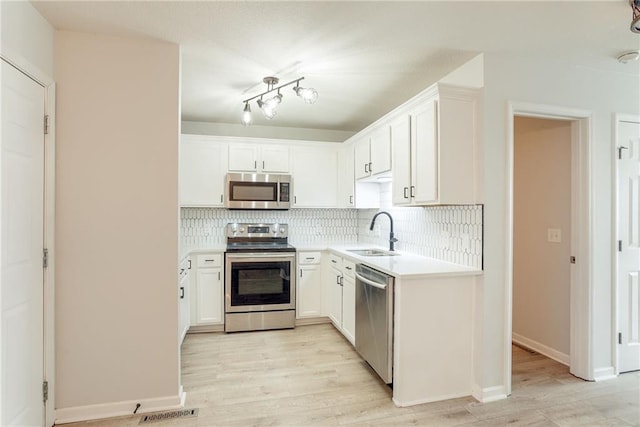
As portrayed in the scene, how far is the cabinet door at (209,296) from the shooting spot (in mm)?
3695

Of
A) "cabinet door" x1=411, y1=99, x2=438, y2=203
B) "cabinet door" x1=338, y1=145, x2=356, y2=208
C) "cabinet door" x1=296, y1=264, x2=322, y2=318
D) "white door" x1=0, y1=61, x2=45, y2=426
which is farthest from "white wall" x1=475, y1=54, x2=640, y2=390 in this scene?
"white door" x1=0, y1=61, x2=45, y2=426

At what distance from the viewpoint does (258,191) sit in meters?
4.11

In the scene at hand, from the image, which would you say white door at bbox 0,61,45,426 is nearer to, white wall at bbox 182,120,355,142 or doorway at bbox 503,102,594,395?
white wall at bbox 182,120,355,142

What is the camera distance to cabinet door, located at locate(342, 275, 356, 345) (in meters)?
3.17

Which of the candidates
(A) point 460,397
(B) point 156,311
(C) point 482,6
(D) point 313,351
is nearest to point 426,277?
(A) point 460,397

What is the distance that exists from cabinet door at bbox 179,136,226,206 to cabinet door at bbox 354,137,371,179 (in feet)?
5.28

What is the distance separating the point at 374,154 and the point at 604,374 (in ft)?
8.85

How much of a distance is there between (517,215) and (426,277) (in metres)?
1.78

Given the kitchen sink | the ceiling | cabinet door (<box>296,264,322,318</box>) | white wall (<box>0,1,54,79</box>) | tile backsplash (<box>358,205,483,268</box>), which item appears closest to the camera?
white wall (<box>0,1,54,79</box>)

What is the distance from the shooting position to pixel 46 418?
2.05 m

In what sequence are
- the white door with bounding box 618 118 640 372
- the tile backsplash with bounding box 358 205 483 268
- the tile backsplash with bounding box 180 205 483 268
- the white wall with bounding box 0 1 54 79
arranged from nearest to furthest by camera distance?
the white wall with bounding box 0 1 54 79 → the tile backsplash with bounding box 358 205 483 268 → the tile backsplash with bounding box 180 205 483 268 → the white door with bounding box 618 118 640 372

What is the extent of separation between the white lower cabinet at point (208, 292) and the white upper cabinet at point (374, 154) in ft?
6.21

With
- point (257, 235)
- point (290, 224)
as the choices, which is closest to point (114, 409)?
point (257, 235)

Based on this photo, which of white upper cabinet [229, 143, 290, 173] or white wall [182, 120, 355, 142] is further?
white wall [182, 120, 355, 142]
